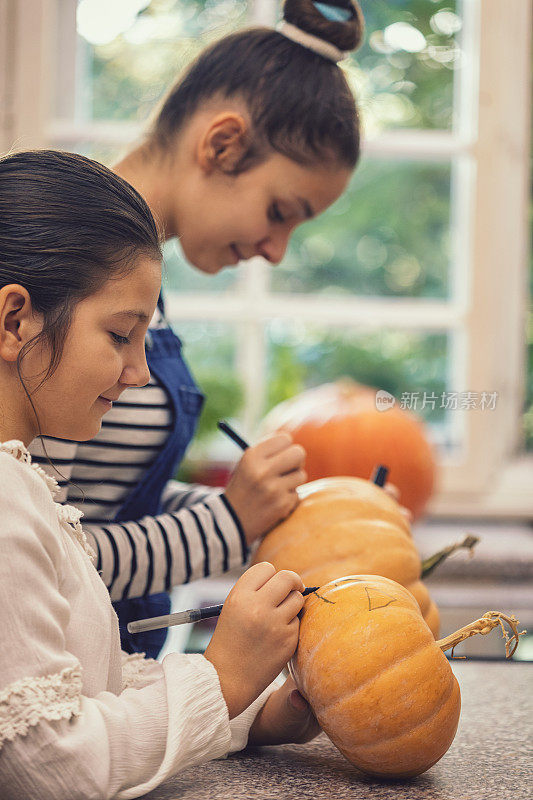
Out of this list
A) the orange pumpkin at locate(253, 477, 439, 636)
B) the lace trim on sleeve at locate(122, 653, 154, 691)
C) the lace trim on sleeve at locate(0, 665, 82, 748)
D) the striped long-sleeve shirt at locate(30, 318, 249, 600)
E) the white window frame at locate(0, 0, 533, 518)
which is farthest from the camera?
the white window frame at locate(0, 0, 533, 518)

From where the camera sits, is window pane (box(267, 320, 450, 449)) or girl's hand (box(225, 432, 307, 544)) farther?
window pane (box(267, 320, 450, 449))

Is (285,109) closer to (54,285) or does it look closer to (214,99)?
(214,99)

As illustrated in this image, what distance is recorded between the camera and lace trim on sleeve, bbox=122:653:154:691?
0.79 metres

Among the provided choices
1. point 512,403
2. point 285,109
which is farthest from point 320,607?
point 512,403

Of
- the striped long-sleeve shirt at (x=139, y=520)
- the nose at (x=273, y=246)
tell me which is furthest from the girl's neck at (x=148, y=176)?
the striped long-sleeve shirt at (x=139, y=520)

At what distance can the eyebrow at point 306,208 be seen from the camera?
1.16 metres

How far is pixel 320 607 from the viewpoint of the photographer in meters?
0.75

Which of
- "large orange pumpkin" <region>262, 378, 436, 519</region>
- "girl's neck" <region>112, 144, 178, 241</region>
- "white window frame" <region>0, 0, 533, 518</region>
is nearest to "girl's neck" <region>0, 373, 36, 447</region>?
"girl's neck" <region>112, 144, 178, 241</region>

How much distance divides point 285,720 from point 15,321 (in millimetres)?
406

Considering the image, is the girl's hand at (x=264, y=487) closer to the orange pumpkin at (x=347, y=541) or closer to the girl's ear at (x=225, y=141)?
the orange pumpkin at (x=347, y=541)

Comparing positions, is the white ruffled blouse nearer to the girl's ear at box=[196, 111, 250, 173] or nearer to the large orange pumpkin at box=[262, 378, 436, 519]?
the girl's ear at box=[196, 111, 250, 173]

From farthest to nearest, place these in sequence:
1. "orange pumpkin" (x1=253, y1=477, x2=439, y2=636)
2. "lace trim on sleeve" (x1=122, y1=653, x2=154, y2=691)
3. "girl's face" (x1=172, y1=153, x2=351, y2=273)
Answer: "girl's face" (x1=172, y1=153, x2=351, y2=273) → "orange pumpkin" (x1=253, y1=477, x2=439, y2=636) → "lace trim on sleeve" (x1=122, y1=653, x2=154, y2=691)

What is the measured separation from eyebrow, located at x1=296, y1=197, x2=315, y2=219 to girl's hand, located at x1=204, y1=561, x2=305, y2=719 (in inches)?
22.5

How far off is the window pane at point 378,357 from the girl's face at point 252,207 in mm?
978
